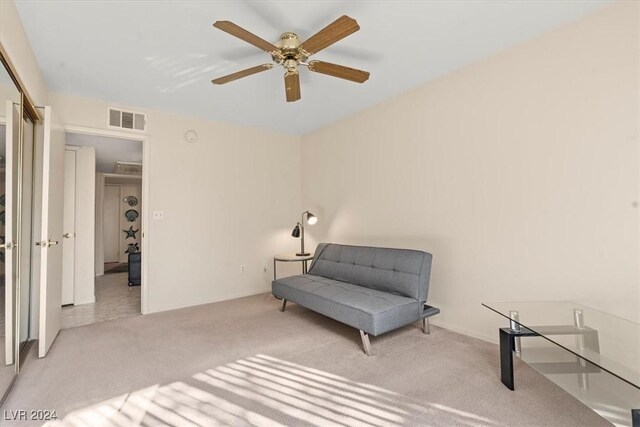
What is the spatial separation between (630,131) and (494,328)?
5.50ft

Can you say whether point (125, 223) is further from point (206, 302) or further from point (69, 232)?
point (206, 302)

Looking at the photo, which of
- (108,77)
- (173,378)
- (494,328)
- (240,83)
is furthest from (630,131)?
(108,77)

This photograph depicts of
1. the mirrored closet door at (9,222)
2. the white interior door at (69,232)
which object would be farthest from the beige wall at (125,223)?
the mirrored closet door at (9,222)

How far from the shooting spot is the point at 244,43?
2281mm

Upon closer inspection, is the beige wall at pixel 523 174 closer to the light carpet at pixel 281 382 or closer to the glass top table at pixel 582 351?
the glass top table at pixel 582 351

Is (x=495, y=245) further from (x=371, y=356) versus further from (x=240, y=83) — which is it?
(x=240, y=83)

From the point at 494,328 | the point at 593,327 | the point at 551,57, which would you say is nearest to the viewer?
the point at 593,327

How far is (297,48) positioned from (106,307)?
3.88 meters

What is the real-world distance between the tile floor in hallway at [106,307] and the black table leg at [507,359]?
145 inches

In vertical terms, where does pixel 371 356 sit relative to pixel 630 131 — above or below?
below

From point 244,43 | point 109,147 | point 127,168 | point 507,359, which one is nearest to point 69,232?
point 109,147

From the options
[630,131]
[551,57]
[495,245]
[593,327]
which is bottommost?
[593,327]

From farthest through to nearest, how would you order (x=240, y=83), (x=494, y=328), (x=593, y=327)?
(x=240, y=83)
(x=494, y=328)
(x=593, y=327)

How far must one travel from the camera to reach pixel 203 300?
3904 millimetres
